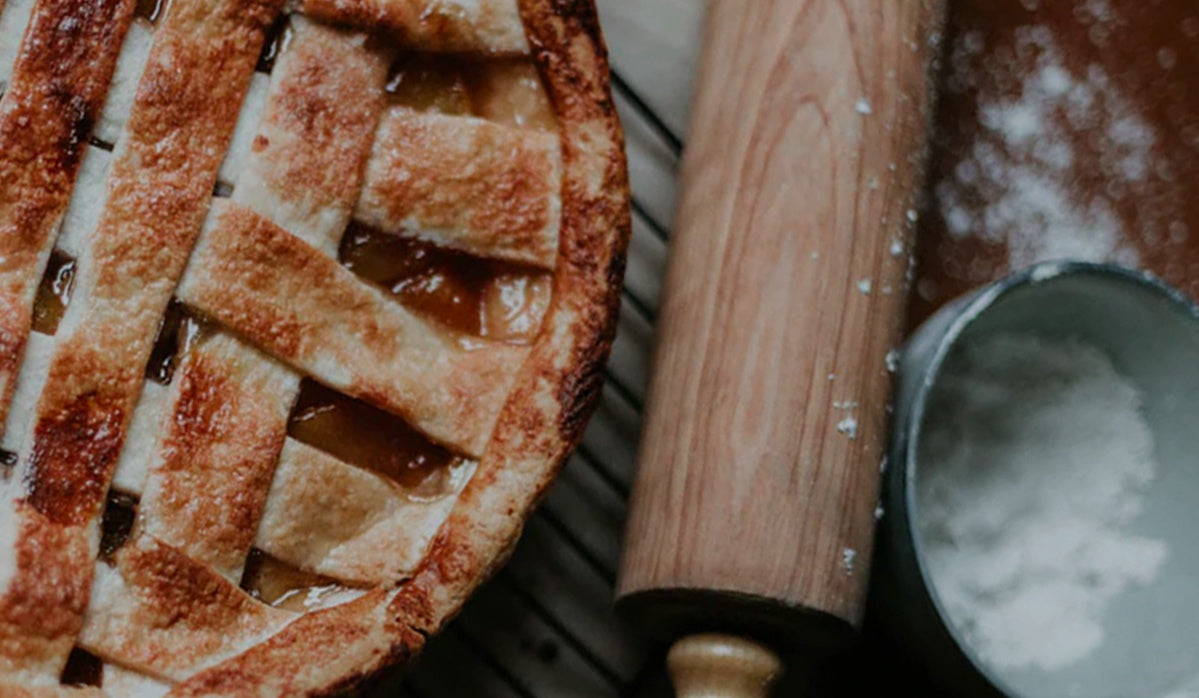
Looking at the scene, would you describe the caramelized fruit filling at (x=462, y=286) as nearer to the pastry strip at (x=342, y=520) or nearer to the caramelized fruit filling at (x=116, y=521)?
the pastry strip at (x=342, y=520)

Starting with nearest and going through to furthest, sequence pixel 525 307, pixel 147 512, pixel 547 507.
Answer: pixel 147 512 < pixel 525 307 < pixel 547 507

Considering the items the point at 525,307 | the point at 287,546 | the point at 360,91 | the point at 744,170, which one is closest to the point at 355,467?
the point at 287,546

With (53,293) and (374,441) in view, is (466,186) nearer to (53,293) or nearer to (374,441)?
(374,441)

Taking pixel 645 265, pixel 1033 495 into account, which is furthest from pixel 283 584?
pixel 1033 495

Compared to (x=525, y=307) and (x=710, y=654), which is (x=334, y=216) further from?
(x=710, y=654)

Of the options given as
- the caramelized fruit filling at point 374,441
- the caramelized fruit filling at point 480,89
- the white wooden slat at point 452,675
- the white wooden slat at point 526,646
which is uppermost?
the caramelized fruit filling at point 480,89

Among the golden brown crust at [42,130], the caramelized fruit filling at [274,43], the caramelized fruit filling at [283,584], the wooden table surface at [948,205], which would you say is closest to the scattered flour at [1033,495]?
the wooden table surface at [948,205]
